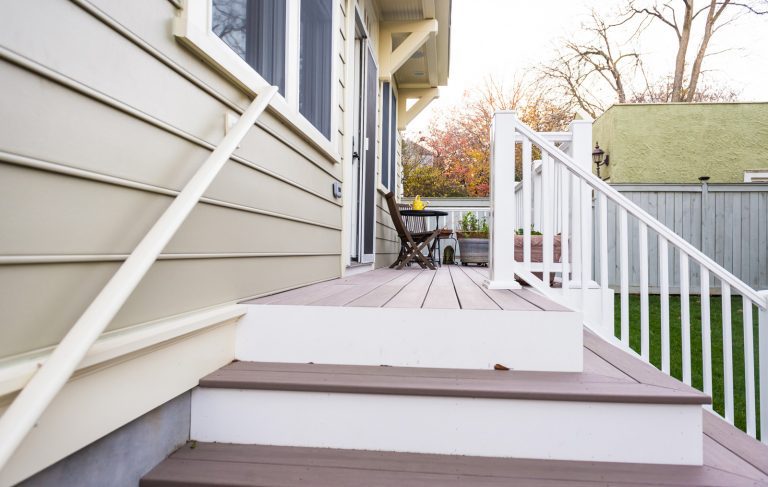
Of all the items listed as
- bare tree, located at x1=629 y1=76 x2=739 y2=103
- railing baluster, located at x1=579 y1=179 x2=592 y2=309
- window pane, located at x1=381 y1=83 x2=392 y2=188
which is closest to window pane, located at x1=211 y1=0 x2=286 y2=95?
railing baluster, located at x1=579 y1=179 x2=592 y2=309

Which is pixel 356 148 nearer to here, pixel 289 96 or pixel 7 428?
pixel 289 96

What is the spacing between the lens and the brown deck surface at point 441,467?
1.20 metres

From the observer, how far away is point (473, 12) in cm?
1681

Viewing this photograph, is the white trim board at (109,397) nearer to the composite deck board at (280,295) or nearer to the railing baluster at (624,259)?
the composite deck board at (280,295)

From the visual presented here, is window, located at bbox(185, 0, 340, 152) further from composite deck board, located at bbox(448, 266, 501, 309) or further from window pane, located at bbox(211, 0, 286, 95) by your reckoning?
composite deck board, located at bbox(448, 266, 501, 309)

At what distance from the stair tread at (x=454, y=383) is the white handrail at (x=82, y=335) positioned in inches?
23.9

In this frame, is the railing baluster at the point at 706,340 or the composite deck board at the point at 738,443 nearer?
the composite deck board at the point at 738,443

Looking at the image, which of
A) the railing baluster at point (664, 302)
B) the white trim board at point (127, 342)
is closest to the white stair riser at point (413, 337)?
the white trim board at point (127, 342)

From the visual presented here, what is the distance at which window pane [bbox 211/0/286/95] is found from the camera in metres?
1.67

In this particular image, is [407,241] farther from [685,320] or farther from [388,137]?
[685,320]

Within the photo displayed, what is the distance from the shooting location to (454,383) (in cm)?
142

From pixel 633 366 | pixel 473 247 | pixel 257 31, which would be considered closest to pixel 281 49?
pixel 257 31

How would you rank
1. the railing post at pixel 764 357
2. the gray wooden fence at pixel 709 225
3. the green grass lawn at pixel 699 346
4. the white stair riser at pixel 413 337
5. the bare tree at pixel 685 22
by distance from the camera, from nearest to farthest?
1. the white stair riser at pixel 413 337
2. the railing post at pixel 764 357
3. the green grass lawn at pixel 699 346
4. the gray wooden fence at pixel 709 225
5. the bare tree at pixel 685 22

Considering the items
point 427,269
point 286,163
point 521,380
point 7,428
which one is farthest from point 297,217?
point 427,269
